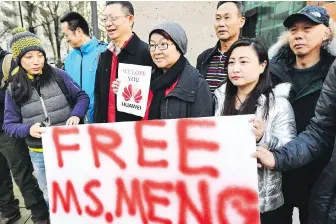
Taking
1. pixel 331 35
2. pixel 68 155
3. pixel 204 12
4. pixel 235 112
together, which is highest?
pixel 204 12

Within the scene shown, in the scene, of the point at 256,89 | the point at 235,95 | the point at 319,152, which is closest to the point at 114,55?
the point at 235,95

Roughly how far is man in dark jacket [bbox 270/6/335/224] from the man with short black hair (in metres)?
1.86

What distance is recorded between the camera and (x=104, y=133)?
1615mm

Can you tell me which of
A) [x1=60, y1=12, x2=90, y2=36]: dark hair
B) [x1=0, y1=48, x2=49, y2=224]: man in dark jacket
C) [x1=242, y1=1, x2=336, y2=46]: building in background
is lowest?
[x1=0, y1=48, x2=49, y2=224]: man in dark jacket

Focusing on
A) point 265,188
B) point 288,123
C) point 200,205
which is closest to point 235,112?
point 288,123

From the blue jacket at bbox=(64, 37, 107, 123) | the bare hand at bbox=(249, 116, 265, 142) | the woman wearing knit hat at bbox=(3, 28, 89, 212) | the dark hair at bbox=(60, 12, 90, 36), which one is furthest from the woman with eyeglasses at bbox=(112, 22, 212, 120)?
the dark hair at bbox=(60, 12, 90, 36)

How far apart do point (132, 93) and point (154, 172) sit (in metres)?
0.61

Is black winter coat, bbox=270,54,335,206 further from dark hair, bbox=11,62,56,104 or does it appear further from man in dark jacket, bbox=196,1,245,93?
dark hair, bbox=11,62,56,104

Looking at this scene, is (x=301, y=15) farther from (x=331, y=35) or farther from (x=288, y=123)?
(x=288, y=123)

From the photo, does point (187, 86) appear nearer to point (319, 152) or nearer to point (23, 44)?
point (319, 152)

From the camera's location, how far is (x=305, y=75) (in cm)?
173

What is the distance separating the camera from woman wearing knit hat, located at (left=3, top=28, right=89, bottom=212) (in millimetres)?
2117

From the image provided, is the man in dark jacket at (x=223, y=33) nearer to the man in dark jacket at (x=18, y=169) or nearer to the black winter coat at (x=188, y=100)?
the black winter coat at (x=188, y=100)

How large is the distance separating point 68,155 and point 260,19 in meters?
6.62
